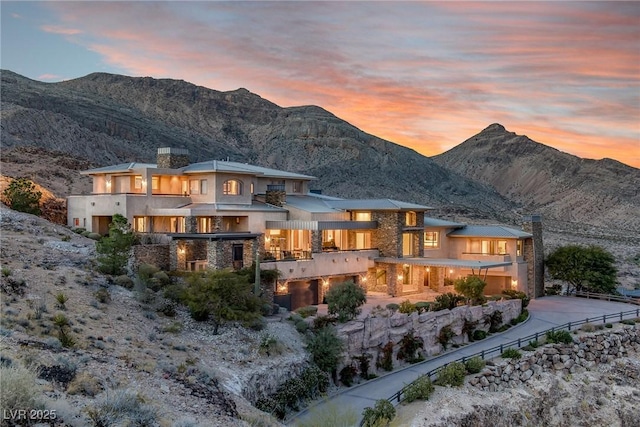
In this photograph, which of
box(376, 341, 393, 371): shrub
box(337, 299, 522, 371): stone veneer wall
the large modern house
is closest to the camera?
box(337, 299, 522, 371): stone veneer wall

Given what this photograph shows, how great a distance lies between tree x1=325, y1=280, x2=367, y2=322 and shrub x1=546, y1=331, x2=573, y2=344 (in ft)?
34.8

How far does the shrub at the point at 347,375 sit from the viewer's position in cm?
2639

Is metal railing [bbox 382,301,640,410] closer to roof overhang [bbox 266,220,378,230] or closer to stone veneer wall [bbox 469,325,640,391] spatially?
stone veneer wall [bbox 469,325,640,391]

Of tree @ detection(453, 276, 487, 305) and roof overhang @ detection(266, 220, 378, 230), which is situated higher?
roof overhang @ detection(266, 220, 378, 230)

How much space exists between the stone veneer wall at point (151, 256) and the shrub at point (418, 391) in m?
15.1

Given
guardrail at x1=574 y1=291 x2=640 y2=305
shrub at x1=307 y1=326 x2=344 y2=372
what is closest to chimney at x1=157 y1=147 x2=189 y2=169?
shrub at x1=307 y1=326 x2=344 y2=372

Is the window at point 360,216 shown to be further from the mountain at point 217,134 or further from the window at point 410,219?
the mountain at point 217,134

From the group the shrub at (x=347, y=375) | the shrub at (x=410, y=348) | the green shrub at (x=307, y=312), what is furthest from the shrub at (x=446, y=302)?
the shrub at (x=347, y=375)

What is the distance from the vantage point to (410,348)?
29516 mm

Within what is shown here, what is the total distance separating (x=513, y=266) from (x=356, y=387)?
18869 millimetres

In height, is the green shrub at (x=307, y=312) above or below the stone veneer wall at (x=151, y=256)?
below

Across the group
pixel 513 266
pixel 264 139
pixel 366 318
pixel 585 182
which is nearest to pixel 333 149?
pixel 264 139

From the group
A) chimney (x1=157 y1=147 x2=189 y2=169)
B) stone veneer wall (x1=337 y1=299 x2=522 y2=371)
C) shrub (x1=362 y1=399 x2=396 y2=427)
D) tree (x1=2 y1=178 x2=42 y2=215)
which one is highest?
chimney (x1=157 y1=147 x2=189 y2=169)

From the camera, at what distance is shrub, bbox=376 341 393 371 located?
28.3 m
